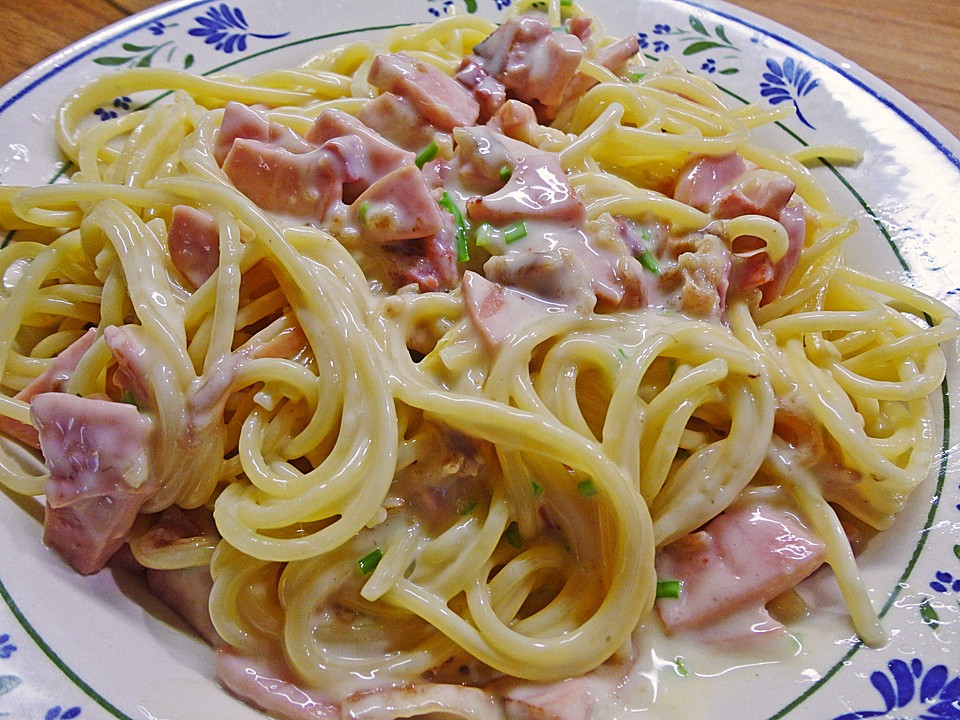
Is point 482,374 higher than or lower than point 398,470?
higher

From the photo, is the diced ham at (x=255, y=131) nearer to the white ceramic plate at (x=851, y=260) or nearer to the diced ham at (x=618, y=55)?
the white ceramic plate at (x=851, y=260)

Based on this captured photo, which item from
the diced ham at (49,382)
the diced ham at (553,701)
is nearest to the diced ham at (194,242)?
the diced ham at (49,382)

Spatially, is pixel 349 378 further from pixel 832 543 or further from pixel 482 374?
pixel 832 543

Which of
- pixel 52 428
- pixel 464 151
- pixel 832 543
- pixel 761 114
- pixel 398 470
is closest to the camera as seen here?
pixel 52 428

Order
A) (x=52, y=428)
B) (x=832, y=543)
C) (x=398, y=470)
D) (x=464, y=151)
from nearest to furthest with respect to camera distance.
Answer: (x=52, y=428) → (x=398, y=470) → (x=832, y=543) → (x=464, y=151)

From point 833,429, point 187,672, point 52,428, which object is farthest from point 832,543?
point 52,428

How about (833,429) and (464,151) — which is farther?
(464,151)

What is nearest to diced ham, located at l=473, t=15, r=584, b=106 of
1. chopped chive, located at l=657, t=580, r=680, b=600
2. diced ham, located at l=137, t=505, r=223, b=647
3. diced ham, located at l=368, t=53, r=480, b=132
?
diced ham, located at l=368, t=53, r=480, b=132
